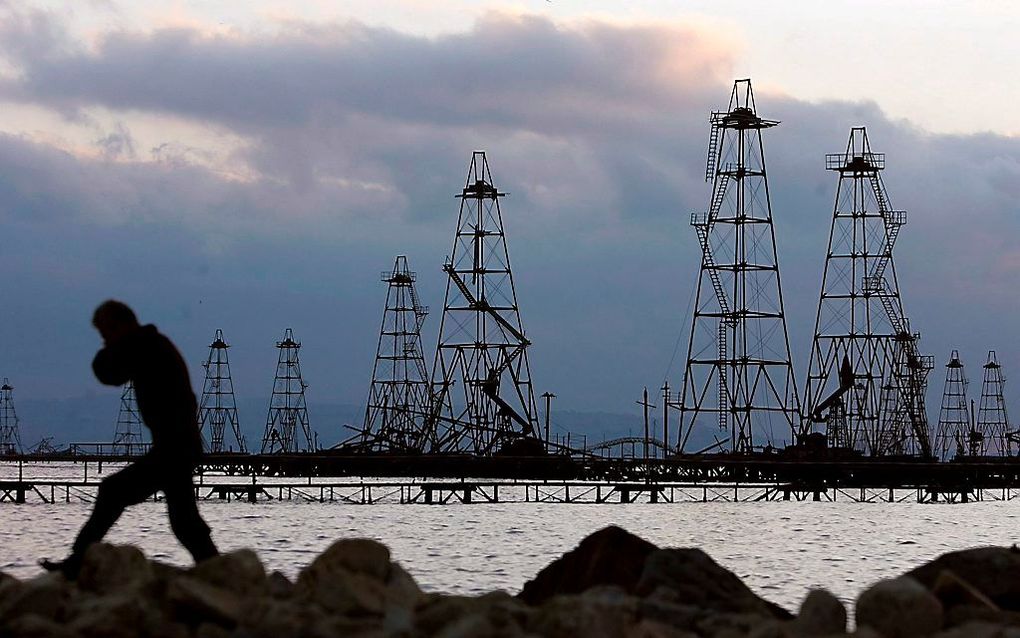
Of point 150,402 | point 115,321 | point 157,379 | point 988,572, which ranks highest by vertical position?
point 115,321

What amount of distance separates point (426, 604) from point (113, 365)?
2.35 m

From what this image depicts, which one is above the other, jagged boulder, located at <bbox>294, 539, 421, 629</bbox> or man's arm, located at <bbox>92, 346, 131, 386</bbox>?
man's arm, located at <bbox>92, 346, 131, 386</bbox>

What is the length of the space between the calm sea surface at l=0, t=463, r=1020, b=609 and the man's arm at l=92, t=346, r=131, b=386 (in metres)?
12.4

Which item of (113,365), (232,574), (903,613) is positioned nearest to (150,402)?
(113,365)

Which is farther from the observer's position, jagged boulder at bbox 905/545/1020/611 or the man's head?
jagged boulder at bbox 905/545/1020/611

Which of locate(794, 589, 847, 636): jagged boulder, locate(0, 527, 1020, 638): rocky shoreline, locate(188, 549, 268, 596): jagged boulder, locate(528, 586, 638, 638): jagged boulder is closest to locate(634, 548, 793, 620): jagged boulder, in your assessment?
locate(0, 527, 1020, 638): rocky shoreline

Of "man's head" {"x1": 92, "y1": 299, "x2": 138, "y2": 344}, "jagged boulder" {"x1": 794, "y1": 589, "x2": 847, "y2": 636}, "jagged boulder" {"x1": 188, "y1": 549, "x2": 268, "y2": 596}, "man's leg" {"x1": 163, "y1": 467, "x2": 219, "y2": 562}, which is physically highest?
"man's head" {"x1": 92, "y1": 299, "x2": 138, "y2": 344}

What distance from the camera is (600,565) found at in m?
11.6

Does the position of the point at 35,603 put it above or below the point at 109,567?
below

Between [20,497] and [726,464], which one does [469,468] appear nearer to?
[726,464]

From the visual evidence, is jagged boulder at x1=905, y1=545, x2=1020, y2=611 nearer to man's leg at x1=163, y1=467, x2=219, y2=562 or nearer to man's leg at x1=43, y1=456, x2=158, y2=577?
man's leg at x1=163, y1=467, x2=219, y2=562

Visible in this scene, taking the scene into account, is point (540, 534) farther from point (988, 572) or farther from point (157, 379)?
point (157, 379)

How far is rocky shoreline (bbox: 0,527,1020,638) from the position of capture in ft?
24.9

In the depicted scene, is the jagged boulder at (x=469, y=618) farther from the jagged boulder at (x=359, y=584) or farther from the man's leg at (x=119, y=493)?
the man's leg at (x=119, y=493)
